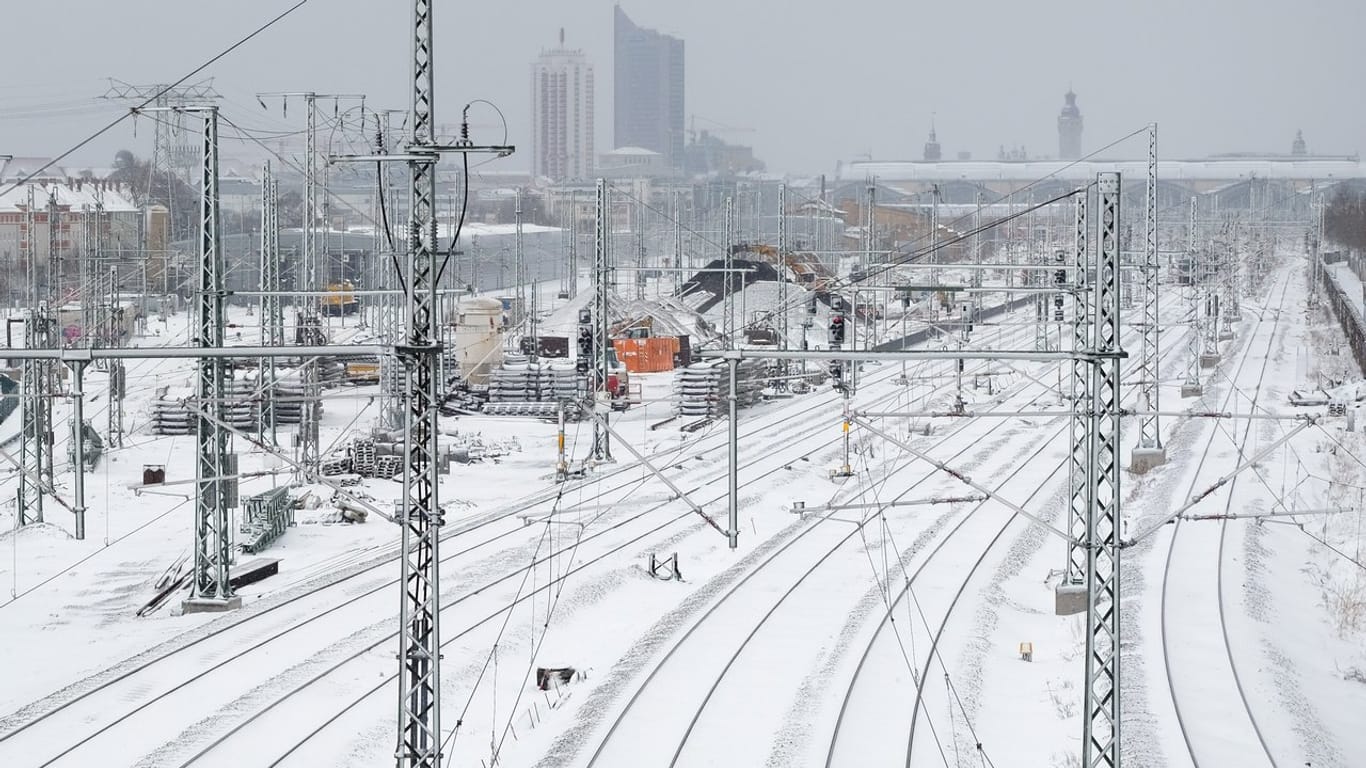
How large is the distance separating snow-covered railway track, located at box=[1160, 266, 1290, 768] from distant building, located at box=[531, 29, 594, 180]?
529 ft

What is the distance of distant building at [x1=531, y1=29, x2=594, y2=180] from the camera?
17925cm

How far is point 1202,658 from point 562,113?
175568 mm

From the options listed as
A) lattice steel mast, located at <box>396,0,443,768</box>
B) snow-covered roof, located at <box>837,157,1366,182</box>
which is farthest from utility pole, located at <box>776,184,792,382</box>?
snow-covered roof, located at <box>837,157,1366,182</box>

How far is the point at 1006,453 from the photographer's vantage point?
26.1 metres

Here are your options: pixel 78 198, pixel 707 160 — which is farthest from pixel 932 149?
pixel 78 198

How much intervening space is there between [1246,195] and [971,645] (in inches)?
4460

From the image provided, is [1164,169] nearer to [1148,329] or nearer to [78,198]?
[78,198]

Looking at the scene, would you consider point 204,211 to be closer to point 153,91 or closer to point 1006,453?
point 153,91

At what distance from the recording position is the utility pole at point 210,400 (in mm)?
13797

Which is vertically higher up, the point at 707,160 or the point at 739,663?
the point at 707,160

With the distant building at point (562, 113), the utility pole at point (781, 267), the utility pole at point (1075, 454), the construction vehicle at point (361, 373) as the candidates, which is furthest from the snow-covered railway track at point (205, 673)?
the distant building at point (562, 113)

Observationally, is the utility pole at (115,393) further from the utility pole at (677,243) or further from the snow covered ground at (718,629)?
the utility pole at (677,243)

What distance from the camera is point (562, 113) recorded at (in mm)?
184250

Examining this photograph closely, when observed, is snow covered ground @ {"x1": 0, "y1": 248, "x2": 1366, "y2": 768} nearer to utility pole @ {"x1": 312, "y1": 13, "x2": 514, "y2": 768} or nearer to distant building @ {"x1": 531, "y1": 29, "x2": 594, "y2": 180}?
utility pole @ {"x1": 312, "y1": 13, "x2": 514, "y2": 768}
